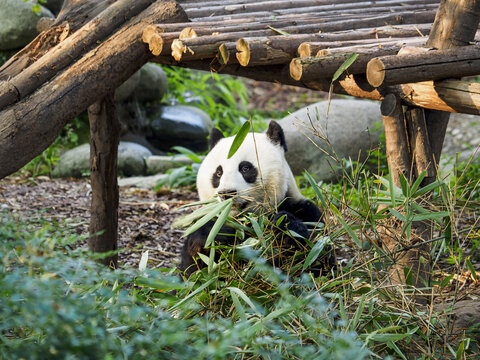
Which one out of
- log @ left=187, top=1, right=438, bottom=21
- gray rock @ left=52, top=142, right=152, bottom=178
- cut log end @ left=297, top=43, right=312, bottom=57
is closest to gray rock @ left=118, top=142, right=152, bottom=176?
gray rock @ left=52, top=142, right=152, bottom=178

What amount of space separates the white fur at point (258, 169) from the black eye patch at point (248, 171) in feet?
0.06

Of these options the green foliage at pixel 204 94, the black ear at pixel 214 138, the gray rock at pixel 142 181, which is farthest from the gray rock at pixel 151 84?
the black ear at pixel 214 138

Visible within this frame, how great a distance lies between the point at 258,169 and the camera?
9.75ft

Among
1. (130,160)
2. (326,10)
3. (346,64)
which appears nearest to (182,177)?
(130,160)

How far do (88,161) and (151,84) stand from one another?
1718 millimetres

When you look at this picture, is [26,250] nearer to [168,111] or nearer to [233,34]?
[233,34]

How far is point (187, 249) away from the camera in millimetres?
2918

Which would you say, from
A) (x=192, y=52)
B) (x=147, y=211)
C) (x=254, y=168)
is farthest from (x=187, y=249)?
(x=147, y=211)

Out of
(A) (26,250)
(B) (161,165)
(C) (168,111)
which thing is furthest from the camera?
(C) (168,111)

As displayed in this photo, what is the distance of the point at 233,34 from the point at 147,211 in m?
2.71

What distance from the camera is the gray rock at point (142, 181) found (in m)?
6.37

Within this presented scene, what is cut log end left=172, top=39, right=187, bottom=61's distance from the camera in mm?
2874

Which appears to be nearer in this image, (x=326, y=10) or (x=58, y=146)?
(x=326, y=10)

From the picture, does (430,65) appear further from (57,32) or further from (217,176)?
(57,32)
